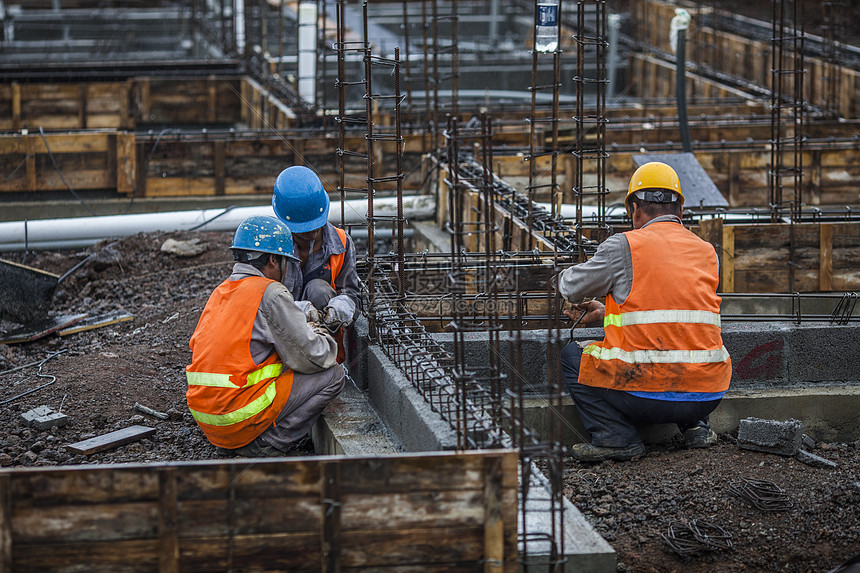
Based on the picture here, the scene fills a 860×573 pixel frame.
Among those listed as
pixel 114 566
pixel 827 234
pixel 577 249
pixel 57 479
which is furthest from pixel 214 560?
pixel 827 234

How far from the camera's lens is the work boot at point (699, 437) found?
21.4ft

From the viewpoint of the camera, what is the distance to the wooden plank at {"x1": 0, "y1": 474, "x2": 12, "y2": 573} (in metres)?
3.89

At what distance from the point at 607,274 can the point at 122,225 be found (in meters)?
7.59

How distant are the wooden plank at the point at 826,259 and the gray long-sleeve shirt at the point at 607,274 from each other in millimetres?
3950

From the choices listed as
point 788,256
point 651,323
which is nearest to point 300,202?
point 651,323

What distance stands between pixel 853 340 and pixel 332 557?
4.62 meters

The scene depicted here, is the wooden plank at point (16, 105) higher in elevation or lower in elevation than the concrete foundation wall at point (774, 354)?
higher

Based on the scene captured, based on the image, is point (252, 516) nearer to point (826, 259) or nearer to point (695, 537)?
point (695, 537)

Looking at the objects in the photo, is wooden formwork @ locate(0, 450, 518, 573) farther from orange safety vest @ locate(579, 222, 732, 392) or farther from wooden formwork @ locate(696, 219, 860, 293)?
wooden formwork @ locate(696, 219, 860, 293)

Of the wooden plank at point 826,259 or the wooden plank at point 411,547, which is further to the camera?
the wooden plank at point 826,259

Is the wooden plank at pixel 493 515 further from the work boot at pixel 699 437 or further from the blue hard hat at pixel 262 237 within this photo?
the work boot at pixel 699 437

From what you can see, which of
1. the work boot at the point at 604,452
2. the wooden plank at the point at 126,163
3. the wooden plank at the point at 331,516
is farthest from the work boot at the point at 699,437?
the wooden plank at the point at 126,163

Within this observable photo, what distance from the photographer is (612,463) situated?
6.36 metres

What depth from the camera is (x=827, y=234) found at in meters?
9.37
